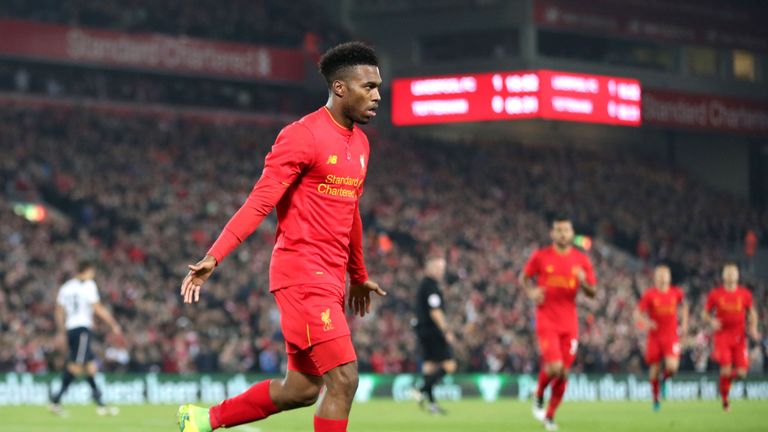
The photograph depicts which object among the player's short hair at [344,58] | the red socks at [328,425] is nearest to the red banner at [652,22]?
the player's short hair at [344,58]

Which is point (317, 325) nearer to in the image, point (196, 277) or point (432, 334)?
point (196, 277)

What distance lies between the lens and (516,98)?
40.5 metres

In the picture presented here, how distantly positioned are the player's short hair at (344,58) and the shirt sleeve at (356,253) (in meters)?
0.85

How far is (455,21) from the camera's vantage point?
151 feet

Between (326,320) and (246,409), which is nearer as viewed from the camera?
(326,320)

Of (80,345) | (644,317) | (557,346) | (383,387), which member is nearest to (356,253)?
(557,346)

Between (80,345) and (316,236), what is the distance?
39.7ft

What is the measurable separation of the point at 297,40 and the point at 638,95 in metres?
10.2

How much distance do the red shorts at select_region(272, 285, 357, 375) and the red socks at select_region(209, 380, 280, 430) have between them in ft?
1.54

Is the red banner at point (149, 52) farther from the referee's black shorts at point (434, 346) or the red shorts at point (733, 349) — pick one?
the red shorts at point (733, 349)

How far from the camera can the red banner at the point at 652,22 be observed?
147ft

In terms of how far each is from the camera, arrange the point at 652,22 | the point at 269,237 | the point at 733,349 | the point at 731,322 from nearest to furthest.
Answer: the point at 733,349, the point at 731,322, the point at 269,237, the point at 652,22

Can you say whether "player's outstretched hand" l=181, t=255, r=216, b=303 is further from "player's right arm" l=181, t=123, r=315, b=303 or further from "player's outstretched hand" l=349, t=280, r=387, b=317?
"player's outstretched hand" l=349, t=280, r=387, b=317

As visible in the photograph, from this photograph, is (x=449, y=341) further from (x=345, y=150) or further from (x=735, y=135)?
(x=735, y=135)
